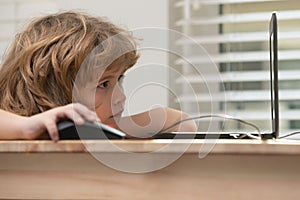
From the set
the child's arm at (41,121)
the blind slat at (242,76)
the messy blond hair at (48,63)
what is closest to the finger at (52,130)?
the child's arm at (41,121)

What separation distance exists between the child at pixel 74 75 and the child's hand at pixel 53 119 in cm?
21

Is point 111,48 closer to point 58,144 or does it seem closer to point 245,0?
point 58,144

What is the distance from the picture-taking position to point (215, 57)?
81.0 inches

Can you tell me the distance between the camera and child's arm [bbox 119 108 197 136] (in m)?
1.10

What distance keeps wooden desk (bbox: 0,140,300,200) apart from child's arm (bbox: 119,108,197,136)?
0.68 feet

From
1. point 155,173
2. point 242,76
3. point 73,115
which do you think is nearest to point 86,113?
point 73,115

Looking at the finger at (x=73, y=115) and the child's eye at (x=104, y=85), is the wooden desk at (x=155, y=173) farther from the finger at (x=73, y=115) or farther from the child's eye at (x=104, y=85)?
the child's eye at (x=104, y=85)

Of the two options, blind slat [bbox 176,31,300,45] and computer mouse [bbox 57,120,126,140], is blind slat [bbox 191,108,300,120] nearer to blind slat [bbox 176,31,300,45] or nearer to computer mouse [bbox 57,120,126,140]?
blind slat [bbox 176,31,300,45]

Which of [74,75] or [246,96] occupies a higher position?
[74,75]

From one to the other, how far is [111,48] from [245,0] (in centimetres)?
95

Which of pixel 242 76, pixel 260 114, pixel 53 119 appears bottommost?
pixel 260 114

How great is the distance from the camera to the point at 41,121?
0.87m

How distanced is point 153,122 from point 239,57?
3.05 feet

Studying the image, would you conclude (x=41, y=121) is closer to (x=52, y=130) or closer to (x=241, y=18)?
(x=52, y=130)
